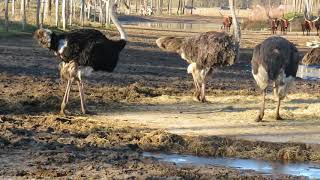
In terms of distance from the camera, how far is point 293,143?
905 cm

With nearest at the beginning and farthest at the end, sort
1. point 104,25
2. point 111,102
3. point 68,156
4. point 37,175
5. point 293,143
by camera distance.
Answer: point 37,175
point 68,156
point 293,143
point 111,102
point 104,25

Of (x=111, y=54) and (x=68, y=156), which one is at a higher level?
(x=111, y=54)

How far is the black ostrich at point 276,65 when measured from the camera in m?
10.8

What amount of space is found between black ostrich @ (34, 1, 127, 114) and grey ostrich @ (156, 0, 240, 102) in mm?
2008

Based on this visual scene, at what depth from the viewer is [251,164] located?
7.82 meters

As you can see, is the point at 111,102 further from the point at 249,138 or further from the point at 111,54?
the point at 249,138

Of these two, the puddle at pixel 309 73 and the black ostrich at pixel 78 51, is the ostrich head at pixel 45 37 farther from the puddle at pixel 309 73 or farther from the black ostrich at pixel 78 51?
the puddle at pixel 309 73

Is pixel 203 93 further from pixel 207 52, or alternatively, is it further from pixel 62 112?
pixel 62 112

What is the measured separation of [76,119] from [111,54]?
147cm

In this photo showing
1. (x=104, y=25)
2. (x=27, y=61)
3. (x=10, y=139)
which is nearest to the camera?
(x=10, y=139)

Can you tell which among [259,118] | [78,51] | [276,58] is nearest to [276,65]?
[276,58]

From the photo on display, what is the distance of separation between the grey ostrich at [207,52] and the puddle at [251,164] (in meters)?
4.58

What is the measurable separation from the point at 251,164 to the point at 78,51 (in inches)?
166

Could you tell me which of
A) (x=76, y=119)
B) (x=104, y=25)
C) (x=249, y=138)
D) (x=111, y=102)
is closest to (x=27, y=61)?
(x=111, y=102)
